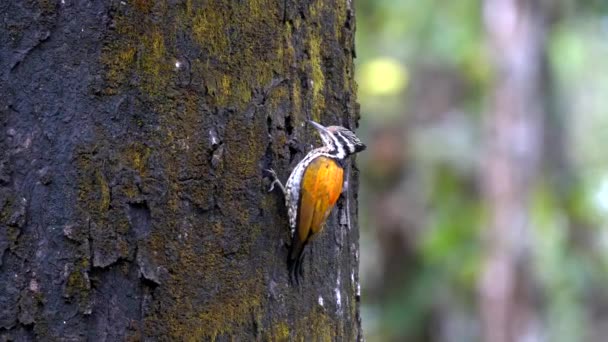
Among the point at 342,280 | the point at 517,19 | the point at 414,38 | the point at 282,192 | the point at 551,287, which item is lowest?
the point at 551,287

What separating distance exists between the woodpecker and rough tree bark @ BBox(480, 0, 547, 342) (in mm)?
8575

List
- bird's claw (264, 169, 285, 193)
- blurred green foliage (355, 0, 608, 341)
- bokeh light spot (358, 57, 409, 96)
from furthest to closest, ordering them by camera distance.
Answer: bokeh light spot (358, 57, 409, 96) < blurred green foliage (355, 0, 608, 341) < bird's claw (264, 169, 285, 193)

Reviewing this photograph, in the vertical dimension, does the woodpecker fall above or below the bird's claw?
below

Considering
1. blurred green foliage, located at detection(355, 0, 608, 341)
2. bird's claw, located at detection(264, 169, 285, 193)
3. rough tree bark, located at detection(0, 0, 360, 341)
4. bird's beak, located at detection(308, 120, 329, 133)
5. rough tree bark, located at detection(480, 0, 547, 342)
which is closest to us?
rough tree bark, located at detection(0, 0, 360, 341)

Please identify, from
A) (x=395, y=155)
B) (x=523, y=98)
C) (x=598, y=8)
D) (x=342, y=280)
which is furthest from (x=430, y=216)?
(x=342, y=280)

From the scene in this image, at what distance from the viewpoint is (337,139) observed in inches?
136

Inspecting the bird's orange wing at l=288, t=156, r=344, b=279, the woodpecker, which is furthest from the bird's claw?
the bird's orange wing at l=288, t=156, r=344, b=279

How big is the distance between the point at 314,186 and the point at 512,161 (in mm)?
8960

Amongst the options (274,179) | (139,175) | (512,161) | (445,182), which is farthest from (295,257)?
(445,182)

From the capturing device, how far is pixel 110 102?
2697 millimetres

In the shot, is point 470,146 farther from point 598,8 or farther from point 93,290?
point 93,290

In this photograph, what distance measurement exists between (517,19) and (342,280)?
31.6 feet

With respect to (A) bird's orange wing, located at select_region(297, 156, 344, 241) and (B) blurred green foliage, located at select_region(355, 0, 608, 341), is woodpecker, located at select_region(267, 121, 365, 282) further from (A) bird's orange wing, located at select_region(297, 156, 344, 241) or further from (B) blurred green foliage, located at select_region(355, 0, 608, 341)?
(B) blurred green foliage, located at select_region(355, 0, 608, 341)

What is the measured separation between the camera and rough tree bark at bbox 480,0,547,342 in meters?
11.9
